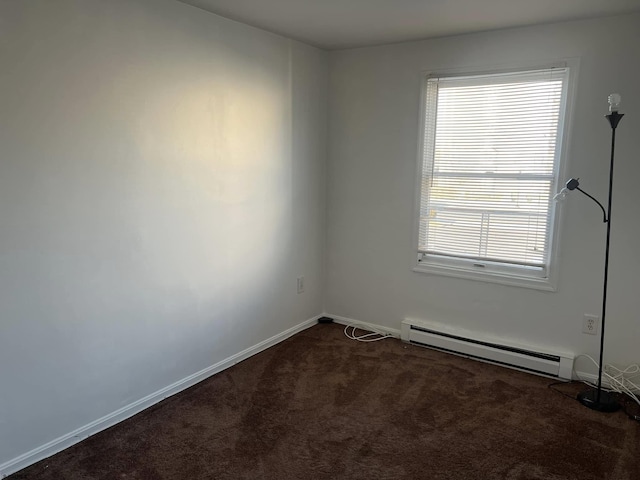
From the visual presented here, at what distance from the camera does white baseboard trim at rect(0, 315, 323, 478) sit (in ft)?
6.94

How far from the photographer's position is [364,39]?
3.25 metres

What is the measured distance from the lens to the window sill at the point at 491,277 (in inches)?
120

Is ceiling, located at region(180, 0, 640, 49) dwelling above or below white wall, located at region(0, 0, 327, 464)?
above

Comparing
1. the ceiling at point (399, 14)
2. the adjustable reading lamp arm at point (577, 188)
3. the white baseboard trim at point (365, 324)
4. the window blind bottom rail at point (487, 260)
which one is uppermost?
the ceiling at point (399, 14)

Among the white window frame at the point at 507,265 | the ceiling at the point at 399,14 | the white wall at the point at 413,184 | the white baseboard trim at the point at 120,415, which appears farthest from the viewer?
the white window frame at the point at 507,265

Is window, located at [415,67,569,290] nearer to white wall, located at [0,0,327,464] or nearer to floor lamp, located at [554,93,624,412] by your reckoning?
floor lamp, located at [554,93,624,412]

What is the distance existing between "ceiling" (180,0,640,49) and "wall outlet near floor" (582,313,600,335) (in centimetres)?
182

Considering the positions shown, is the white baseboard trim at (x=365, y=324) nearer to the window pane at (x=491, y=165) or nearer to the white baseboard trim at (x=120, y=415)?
the white baseboard trim at (x=120, y=415)

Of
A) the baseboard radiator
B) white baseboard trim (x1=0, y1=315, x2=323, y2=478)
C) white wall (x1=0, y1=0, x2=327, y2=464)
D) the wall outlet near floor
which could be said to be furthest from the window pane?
white baseboard trim (x1=0, y1=315, x2=323, y2=478)

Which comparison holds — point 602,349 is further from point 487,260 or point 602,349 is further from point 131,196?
point 131,196

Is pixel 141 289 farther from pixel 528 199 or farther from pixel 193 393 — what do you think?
pixel 528 199

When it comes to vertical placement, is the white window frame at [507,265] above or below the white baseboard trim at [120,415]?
above

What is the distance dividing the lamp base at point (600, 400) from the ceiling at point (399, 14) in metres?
2.22

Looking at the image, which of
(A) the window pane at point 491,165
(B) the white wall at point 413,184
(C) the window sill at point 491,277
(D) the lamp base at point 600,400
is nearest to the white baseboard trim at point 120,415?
(B) the white wall at point 413,184
